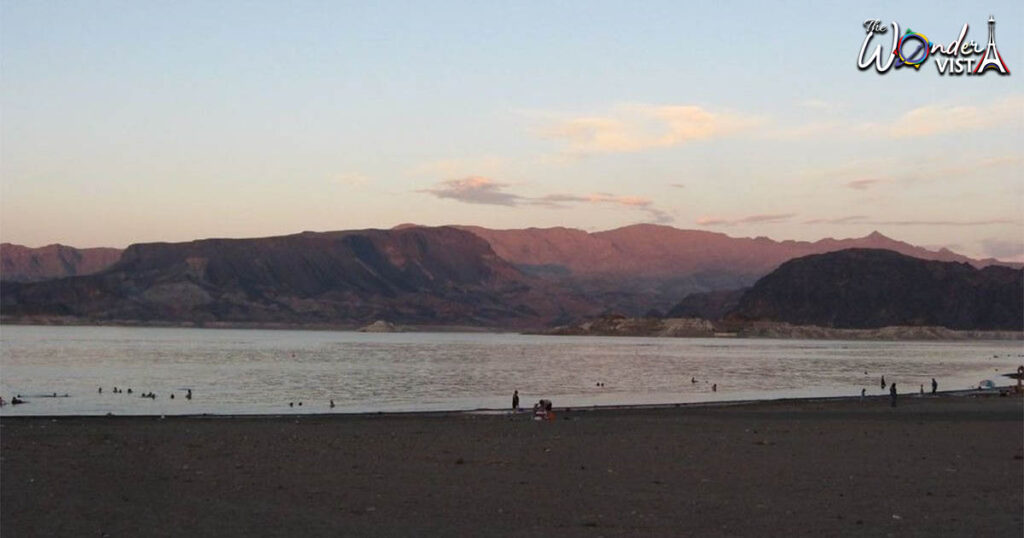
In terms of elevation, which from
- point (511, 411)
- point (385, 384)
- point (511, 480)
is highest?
point (511, 480)

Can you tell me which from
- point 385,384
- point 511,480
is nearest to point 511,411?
point 511,480

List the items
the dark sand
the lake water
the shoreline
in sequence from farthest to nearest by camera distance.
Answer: the lake water
the shoreline
the dark sand

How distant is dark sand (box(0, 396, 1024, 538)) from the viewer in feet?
53.3

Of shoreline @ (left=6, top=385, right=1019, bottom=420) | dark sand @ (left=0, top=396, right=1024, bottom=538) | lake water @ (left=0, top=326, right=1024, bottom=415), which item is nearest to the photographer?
dark sand @ (left=0, top=396, right=1024, bottom=538)

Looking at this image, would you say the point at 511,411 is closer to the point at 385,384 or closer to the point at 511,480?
the point at 511,480

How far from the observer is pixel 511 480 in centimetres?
2134

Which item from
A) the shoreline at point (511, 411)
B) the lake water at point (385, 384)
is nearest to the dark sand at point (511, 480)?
the shoreline at point (511, 411)

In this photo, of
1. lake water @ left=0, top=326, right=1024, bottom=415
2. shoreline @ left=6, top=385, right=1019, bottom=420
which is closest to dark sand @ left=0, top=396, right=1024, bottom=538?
shoreline @ left=6, top=385, right=1019, bottom=420

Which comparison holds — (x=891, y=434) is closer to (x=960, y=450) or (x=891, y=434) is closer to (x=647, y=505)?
(x=960, y=450)

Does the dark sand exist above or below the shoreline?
above

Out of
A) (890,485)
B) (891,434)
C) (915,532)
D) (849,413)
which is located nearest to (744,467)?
(890,485)

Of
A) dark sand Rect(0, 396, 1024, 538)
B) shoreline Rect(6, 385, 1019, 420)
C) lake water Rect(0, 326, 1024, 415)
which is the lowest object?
lake water Rect(0, 326, 1024, 415)

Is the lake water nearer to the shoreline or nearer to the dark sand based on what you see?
the shoreline

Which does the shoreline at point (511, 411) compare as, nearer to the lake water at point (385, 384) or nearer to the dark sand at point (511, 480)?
the lake water at point (385, 384)
